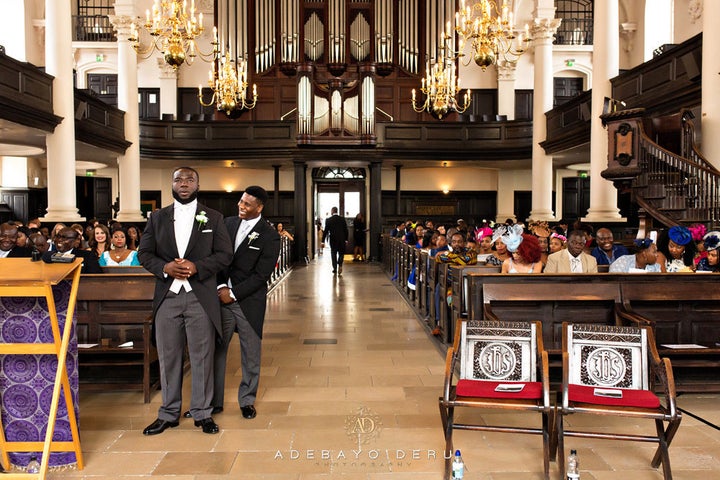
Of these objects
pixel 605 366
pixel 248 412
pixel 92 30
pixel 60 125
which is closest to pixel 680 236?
pixel 605 366

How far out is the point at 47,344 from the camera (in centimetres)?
355

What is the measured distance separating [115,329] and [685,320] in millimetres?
5229

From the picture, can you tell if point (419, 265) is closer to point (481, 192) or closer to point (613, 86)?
point (613, 86)

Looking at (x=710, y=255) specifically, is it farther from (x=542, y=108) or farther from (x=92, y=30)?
(x=92, y=30)

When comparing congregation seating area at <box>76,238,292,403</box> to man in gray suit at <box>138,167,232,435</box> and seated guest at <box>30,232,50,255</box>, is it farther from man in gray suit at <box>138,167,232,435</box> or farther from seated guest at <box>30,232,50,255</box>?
seated guest at <box>30,232,50,255</box>

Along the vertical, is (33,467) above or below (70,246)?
below

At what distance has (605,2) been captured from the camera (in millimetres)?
11820

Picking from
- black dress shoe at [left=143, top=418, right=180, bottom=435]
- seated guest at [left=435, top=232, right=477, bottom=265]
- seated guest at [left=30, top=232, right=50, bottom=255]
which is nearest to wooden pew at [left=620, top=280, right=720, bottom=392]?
seated guest at [left=435, top=232, right=477, bottom=265]

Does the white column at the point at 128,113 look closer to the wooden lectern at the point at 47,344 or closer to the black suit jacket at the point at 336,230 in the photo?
the black suit jacket at the point at 336,230

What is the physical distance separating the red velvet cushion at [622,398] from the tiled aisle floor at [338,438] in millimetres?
479

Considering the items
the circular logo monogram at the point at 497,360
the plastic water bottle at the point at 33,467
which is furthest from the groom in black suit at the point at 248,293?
the circular logo monogram at the point at 497,360

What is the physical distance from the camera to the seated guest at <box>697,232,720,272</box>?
247 inches

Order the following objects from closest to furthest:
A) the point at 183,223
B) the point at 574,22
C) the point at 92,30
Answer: the point at 183,223, the point at 92,30, the point at 574,22

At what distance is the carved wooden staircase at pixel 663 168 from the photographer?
8.47 meters
